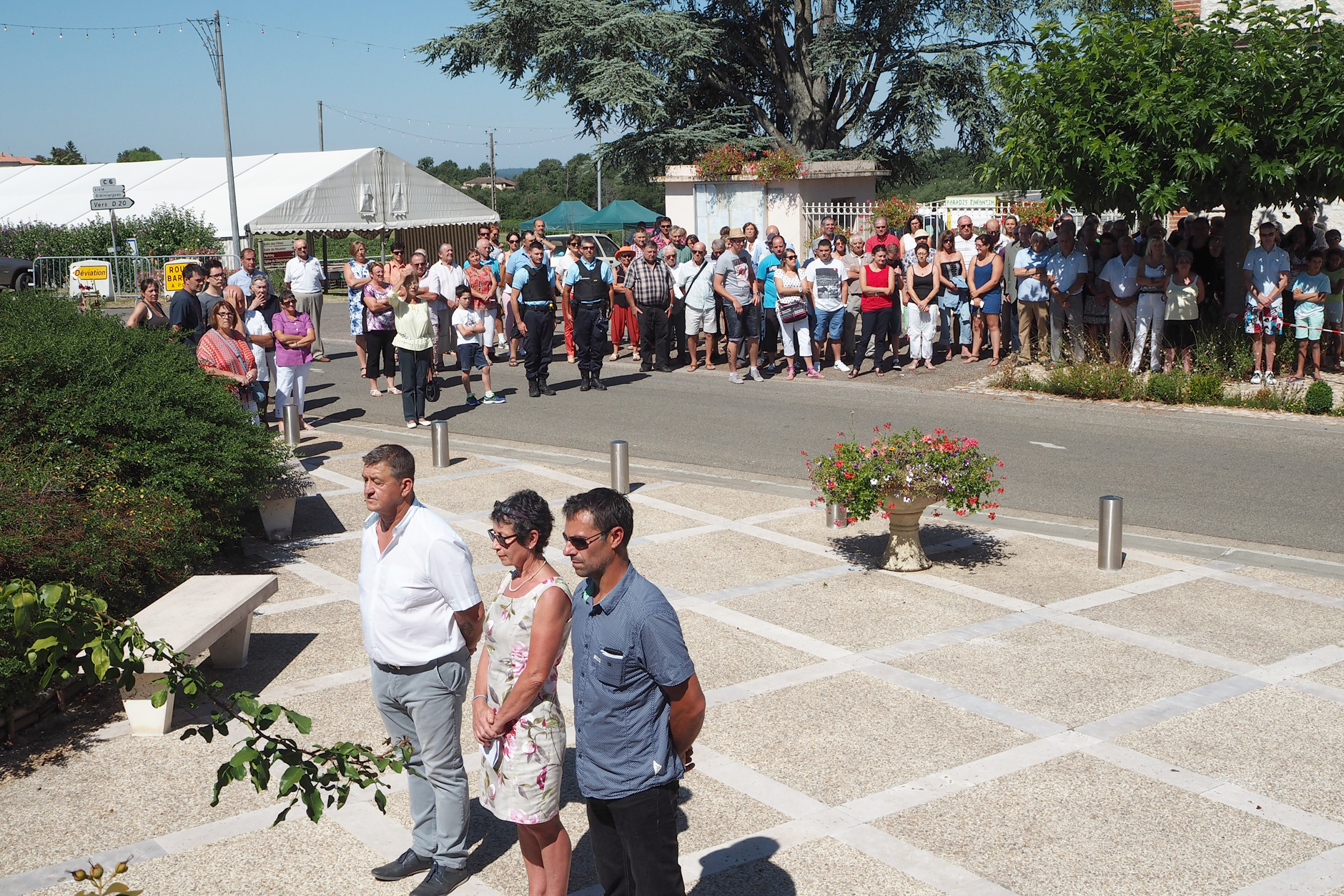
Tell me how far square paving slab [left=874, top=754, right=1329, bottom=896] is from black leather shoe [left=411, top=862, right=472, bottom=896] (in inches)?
70.5

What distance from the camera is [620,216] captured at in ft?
143

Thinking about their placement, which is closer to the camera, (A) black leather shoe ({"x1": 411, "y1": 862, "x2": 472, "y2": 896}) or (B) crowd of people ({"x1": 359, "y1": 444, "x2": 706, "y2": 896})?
(B) crowd of people ({"x1": 359, "y1": 444, "x2": 706, "y2": 896})

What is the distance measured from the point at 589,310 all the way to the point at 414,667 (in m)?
11.9

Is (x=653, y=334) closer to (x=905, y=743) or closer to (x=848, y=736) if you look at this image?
(x=848, y=736)

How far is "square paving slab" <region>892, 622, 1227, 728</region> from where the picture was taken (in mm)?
6480

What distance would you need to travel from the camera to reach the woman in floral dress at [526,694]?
4344 millimetres

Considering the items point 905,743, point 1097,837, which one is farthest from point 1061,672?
point 1097,837

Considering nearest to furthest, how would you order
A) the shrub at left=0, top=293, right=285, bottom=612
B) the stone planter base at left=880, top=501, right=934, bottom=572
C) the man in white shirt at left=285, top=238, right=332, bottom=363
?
the shrub at left=0, top=293, right=285, bottom=612 → the stone planter base at left=880, top=501, right=934, bottom=572 → the man in white shirt at left=285, top=238, right=332, bottom=363

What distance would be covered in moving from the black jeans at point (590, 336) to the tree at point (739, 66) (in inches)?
542

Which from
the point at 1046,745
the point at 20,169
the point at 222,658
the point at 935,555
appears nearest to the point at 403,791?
the point at 222,658

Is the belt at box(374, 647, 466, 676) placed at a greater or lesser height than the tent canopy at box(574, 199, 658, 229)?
lesser

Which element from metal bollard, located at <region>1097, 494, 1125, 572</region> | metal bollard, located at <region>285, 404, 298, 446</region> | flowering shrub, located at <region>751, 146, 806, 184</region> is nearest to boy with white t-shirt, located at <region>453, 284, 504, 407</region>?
metal bollard, located at <region>285, 404, 298, 446</region>

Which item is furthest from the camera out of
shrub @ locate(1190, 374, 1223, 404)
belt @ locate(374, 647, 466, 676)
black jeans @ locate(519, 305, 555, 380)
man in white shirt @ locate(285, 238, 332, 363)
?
man in white shirt @ locate(285, 238, 332, 363)

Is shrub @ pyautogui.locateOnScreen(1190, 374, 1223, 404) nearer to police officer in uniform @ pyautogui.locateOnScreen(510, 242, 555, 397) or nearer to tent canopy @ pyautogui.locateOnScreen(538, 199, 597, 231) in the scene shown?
police officer in uniform @ pyautogui.locateOnScreen(510, 242, 555, 397)
